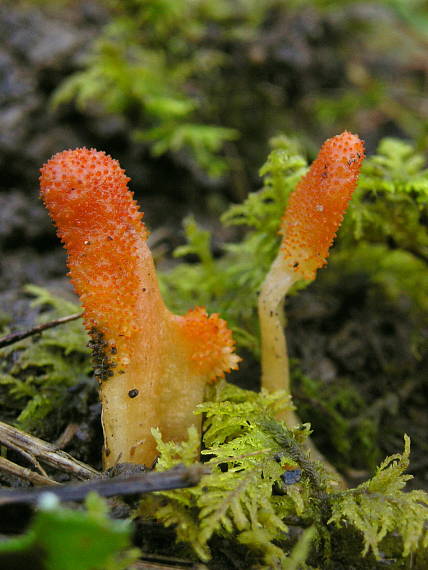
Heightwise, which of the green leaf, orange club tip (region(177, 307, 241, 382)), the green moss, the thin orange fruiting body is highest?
the thin orange fruiting body

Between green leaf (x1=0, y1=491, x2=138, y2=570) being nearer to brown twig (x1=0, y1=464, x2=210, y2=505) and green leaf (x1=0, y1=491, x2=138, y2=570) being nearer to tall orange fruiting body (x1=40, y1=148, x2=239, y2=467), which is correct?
brown twig (x1=0, y1=464, x2=210, y2=505)

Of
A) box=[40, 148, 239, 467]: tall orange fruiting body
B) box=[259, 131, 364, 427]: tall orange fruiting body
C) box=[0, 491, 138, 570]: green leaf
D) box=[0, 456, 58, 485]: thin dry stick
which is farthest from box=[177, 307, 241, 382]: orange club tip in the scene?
box=[0, 491, 138, 570]: green leaf

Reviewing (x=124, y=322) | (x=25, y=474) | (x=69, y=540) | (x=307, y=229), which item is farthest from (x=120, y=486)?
(x=307, y=229)

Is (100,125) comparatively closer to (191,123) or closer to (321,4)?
(191,123)

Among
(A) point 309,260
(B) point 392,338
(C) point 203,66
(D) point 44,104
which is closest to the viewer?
(A) point 309,260

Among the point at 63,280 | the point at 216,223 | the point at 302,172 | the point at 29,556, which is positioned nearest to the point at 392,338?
the point at 302,172

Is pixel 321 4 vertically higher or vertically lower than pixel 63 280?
higher

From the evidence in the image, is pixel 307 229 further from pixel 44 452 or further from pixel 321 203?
pixel 44 452
